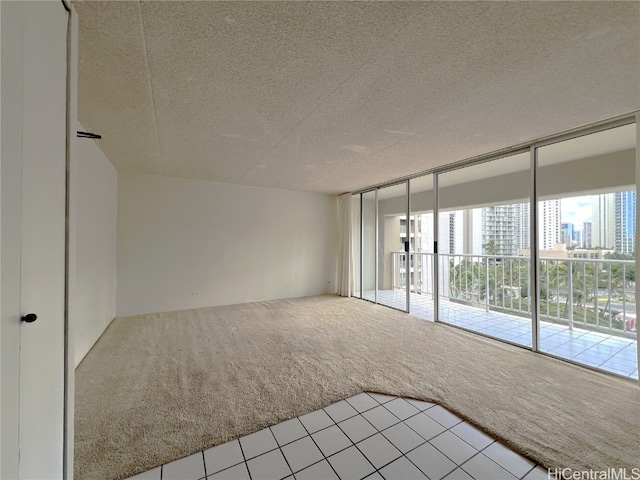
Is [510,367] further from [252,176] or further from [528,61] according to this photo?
[252,176]

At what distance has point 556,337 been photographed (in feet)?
10.4

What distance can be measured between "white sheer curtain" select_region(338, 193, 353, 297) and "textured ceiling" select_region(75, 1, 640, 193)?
265 cm

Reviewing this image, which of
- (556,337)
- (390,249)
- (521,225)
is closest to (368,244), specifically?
(390,249)

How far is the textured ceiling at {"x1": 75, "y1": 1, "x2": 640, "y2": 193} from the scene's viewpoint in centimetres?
118

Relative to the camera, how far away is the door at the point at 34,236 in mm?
755

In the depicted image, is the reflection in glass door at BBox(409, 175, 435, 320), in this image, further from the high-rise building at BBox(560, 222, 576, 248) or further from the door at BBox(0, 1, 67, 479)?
the door at BBox(0, 1, 67, 479)

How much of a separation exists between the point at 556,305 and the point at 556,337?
0.77 metres

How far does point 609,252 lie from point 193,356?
5081 mm

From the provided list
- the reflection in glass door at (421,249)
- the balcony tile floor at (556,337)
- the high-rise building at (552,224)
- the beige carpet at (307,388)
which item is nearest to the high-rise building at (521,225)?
the high-rise building at (552,224)

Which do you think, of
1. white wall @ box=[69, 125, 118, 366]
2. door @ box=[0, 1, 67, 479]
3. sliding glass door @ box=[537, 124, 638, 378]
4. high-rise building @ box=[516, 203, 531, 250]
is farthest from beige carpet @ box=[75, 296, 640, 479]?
high-rise building @ box=[516, 203, 531, 250]

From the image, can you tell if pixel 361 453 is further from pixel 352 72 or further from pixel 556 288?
pixel 556 288

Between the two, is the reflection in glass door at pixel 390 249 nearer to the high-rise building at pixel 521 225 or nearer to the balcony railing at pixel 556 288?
the balcony railing at pixel 556 288

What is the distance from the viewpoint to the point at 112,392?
1.96m

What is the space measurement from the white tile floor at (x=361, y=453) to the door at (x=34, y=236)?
2.21ft
